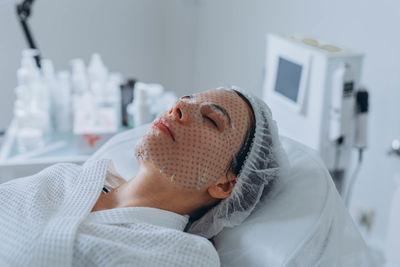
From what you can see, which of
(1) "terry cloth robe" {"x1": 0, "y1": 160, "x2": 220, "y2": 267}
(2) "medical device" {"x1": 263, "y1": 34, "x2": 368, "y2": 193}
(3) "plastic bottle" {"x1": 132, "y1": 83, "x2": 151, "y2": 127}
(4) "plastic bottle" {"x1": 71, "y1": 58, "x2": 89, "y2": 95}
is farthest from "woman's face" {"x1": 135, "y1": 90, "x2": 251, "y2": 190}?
(4) "plastic bottle" {"x1": 71, "y1": 58, "x2": 89, "y2": 95}

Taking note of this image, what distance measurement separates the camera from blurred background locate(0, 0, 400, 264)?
1.88m

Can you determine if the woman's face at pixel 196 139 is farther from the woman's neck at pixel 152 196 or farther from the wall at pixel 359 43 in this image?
the wall at pixel 359 43

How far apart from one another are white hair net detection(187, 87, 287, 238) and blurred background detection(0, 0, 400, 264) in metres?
0.99

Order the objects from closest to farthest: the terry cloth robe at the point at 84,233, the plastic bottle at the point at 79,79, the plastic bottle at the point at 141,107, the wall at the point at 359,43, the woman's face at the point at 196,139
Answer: the terry cloth robe at the point at 84,233 < the woman's face at the point at 196,139 < the plastic bottle at the point at 141,107 < the wall at the point at 359,43 < the plastic bottle at the point at 79,79

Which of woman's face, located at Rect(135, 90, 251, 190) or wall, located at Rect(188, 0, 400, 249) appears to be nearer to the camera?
woman's face, located at Rect(135, 90, 251, 190)

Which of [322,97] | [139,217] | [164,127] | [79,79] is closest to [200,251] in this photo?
[139,217]

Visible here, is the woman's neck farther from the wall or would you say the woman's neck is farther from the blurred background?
the wall

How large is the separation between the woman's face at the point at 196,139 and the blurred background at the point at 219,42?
0.96m

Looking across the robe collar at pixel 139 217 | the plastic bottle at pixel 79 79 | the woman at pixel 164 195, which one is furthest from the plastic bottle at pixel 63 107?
the robe collar at pixel 139 217

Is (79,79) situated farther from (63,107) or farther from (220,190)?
(220,190)

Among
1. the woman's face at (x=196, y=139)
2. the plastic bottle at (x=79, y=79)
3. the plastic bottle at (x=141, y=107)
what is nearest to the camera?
the woman's face at (x=196, y=139)

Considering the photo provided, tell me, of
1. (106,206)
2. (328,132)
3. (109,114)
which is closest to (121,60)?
(109,114)

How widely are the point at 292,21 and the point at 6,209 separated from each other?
1.69m

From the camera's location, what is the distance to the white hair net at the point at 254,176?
3.42ft
